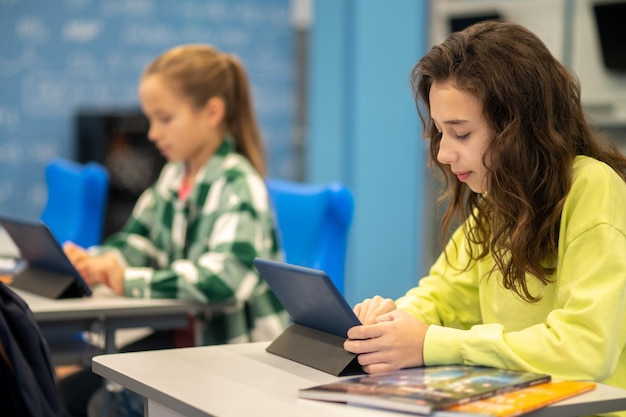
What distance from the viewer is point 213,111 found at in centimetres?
→ 262

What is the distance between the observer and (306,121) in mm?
6117

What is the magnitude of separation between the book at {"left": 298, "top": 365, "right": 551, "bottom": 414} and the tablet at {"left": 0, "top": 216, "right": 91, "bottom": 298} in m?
1.01

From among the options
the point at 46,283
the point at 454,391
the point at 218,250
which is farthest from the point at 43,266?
the point at 454,391

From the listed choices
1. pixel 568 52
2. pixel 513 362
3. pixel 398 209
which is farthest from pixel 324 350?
pixel 398 209

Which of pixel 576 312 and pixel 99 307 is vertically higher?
pixel 576 312

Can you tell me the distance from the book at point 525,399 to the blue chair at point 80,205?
2.53 m

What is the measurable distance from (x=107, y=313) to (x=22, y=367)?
78 centimetres

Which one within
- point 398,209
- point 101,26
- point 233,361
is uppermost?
point 101,26

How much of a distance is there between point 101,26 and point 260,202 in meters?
3.50

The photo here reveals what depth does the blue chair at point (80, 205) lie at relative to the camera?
3.59 metres

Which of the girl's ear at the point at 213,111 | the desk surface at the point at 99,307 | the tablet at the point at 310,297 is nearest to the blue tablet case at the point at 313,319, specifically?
the tablet at the point at 310,297

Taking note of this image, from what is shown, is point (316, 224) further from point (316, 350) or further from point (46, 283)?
point (316, 350)

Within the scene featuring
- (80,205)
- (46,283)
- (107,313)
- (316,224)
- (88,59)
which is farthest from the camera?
(88,59)

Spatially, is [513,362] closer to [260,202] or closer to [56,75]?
[260,202]
